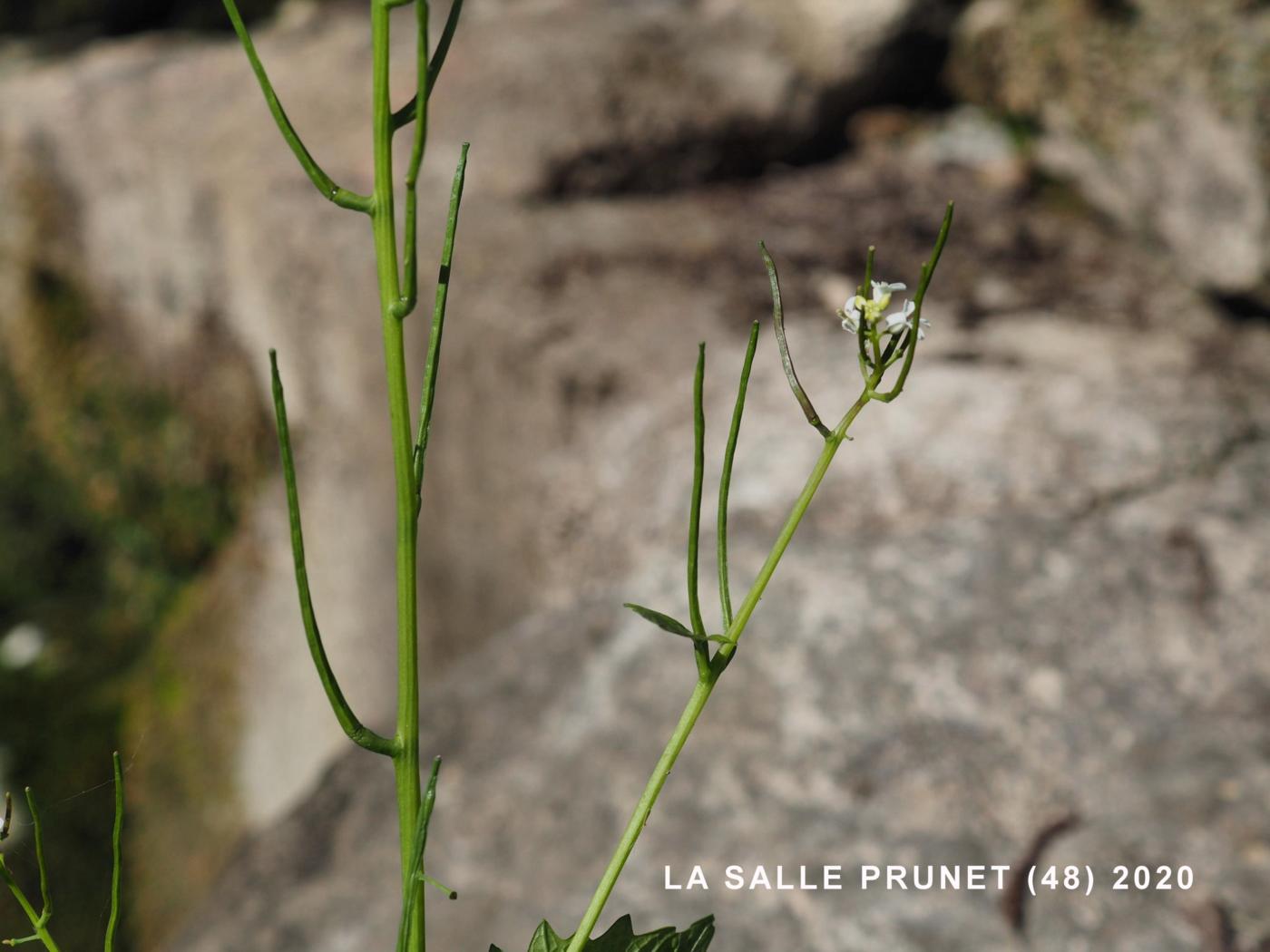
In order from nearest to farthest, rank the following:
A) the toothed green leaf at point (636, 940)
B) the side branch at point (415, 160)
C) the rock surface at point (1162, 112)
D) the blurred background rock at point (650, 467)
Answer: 1. the side branch at point (415, 160)
2. the toothed green leaf at point (636, 940)
3. the blurred background rock at point (650, 467)
4. the rock surface at point (1162, 112)

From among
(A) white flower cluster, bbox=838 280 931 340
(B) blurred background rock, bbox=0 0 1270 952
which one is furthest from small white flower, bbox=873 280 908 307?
(B) blurred background rock, bbox=0 0 1270 952

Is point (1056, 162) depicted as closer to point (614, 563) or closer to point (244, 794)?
point (614, 563)

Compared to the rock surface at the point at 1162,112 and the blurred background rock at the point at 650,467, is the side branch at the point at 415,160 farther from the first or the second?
the rock surface at the point at 1162,112

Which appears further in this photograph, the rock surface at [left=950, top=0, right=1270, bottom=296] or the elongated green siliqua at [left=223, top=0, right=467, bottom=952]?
the rock surface at [left=950, top=0, right=1270, bottom=296]

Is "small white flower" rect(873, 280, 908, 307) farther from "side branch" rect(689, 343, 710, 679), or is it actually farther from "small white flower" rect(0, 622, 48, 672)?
"small white flower" rect(0, 622, 48, 672)

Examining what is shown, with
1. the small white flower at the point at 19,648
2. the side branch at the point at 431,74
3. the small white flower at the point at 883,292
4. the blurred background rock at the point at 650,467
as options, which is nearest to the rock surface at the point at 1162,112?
the blurred background rock at the point at 650,467

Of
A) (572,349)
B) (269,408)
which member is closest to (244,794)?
(269,408)

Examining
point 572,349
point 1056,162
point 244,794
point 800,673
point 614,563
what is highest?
point 1056,162
